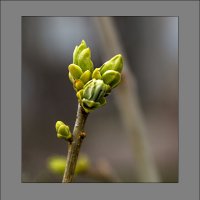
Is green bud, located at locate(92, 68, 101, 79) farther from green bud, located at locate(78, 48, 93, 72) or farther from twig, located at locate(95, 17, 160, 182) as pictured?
twig, located at locate(95, 17, 160, 182)

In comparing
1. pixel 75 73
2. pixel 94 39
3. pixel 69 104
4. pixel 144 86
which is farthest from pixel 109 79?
pixel 144 86

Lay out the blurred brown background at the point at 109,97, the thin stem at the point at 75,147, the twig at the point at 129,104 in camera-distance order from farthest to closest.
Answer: the blurred brown background at the point at 109,97 < the twig at the point at 129,104 < the thin stem at the point at 75,147

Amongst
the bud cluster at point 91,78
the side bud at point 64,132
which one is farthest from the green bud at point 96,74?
the side bud at point 64,132

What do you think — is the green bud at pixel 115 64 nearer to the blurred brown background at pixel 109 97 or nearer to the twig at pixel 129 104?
the twig at pixel 129 104

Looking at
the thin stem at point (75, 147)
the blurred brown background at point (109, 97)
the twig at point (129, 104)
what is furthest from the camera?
the blurred brown background at point (109, 97)

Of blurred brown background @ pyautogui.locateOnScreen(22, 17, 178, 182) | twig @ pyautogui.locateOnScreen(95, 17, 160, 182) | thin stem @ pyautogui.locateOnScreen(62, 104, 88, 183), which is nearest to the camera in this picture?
thin stem @ pyautogui.locateOnScreen(62, 104, 88, 183)

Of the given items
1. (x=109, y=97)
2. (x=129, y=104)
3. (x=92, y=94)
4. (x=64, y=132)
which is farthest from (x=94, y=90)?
(x=109, y=97)

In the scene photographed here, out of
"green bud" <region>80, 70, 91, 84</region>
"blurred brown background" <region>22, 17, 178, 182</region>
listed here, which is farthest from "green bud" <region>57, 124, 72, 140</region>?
"blurred brown background" <region>22, 17, 178, 182</region>
